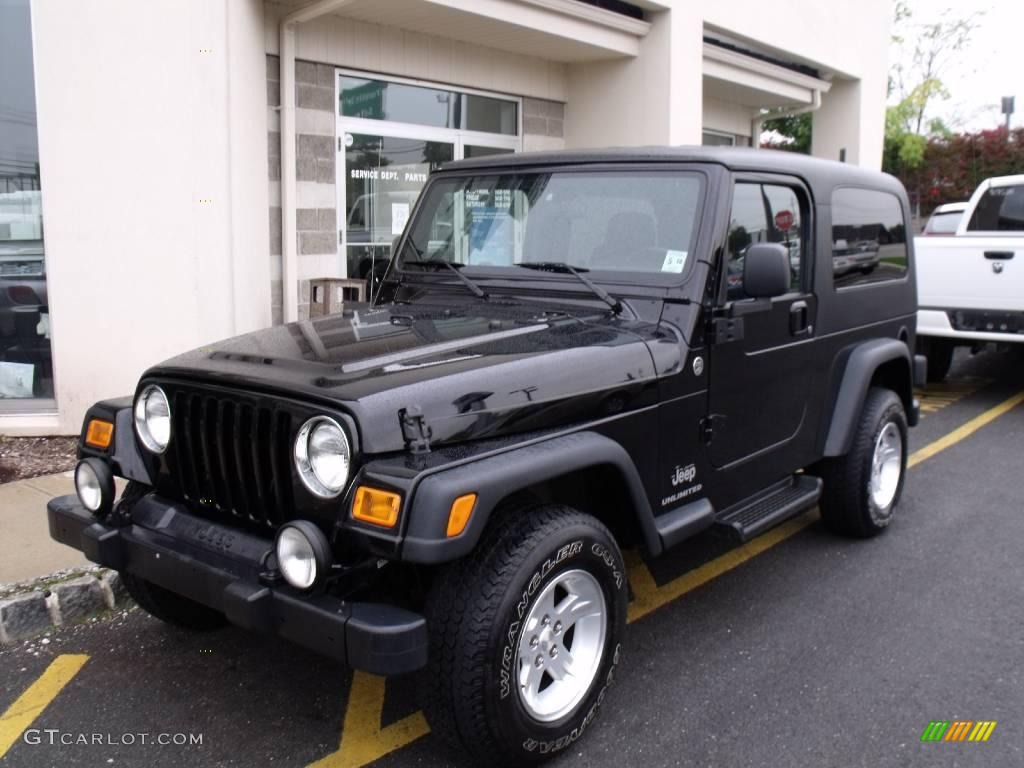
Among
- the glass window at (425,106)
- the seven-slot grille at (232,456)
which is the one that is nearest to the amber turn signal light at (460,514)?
the seven-slot grille at (232,456)

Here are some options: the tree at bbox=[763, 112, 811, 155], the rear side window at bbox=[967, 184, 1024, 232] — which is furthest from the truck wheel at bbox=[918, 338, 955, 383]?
the tree at bbox=[763, 112, 811, 155]

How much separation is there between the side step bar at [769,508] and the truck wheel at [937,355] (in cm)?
537

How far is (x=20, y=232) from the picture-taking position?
22.7 feet

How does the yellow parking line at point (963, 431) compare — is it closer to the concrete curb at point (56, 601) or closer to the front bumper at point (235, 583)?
the front bumper at point (235, 583)

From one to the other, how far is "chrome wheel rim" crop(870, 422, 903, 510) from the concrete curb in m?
3.80

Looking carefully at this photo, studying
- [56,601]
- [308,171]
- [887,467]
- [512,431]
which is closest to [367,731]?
[512,431]

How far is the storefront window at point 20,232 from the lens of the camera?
682cm

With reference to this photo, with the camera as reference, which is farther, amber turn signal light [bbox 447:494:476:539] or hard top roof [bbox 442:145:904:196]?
hard top roof [bbox 442:145:904:196]

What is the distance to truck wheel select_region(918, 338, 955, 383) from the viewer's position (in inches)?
369

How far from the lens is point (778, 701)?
347 cm

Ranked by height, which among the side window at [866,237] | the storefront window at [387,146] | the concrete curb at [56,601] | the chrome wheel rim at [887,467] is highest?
the storefront window at [387,146]

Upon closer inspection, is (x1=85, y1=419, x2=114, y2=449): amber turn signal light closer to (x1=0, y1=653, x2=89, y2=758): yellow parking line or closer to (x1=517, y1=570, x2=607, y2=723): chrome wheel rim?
(x1=0, y1=653, x2=89, y2=758): yellow parking line

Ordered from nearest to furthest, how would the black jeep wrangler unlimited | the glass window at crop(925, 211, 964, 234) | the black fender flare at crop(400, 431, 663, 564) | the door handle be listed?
the black fender flare at crop(400, 431, 663, 564), the black jeep wrangler unlimited, the door handle, the glass window at crop(925, 211, 964, 234)

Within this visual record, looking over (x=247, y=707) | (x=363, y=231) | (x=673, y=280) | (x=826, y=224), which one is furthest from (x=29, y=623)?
(x=363, y=231)
